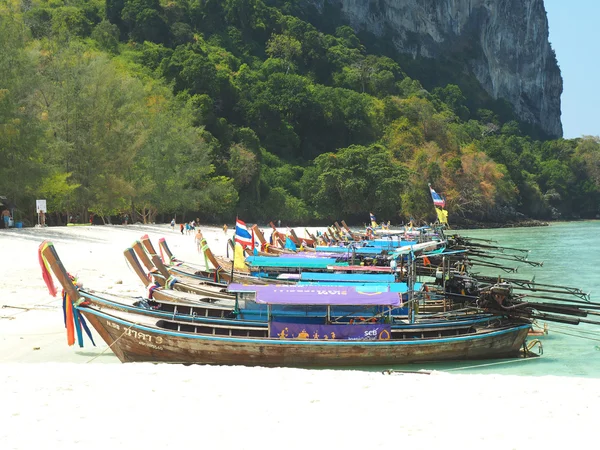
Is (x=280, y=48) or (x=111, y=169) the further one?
(x=280, y=48)

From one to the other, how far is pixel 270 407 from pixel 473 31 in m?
190

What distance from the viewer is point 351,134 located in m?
106

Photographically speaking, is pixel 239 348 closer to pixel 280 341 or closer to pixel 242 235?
pixel 280 341

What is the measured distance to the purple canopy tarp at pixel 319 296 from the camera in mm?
15633

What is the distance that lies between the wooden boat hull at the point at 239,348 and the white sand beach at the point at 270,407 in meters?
0.97

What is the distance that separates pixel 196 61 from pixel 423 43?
104942mm

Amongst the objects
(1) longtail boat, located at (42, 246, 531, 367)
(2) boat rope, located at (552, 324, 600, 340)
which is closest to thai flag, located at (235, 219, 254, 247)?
(1) longtail boat, located at (42, 246, 531, 367)

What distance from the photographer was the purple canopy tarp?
15.6 m

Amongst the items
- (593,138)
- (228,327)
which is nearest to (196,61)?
(228,327)

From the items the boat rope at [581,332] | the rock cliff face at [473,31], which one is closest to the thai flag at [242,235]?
the boat rope at [581,332]

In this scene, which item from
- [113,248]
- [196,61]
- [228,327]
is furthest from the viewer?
[196,61]

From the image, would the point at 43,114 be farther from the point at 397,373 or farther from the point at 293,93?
the point at 293,93

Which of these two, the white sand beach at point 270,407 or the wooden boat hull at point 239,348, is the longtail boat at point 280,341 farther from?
the white sand beach at point 270,407

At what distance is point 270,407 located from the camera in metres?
10.9
